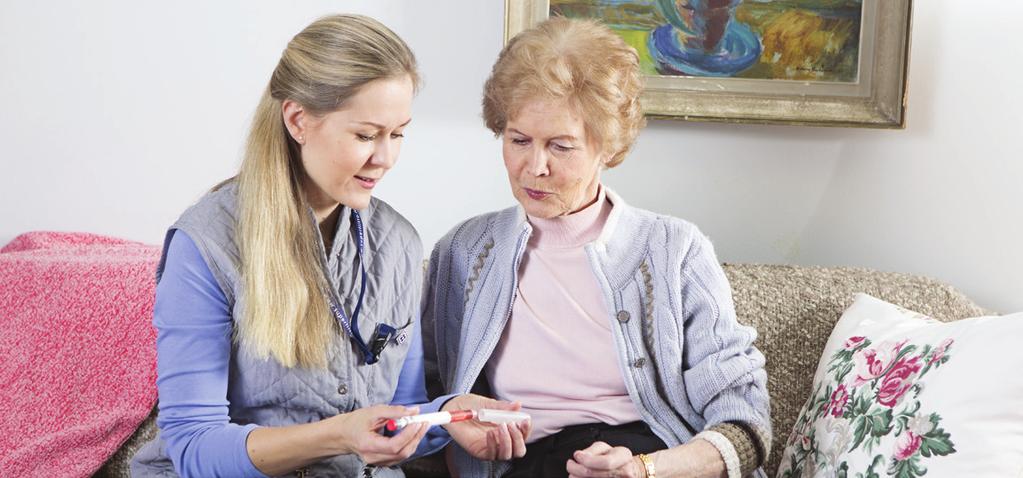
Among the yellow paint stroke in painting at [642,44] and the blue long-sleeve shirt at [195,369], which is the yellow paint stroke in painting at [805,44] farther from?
the blue long-sleeve shirt at [195,369]

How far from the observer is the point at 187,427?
1.49 metres

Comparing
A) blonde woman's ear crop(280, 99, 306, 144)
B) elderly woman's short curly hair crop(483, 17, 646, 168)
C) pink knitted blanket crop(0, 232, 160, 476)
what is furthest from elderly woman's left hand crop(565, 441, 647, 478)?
pink knitted blanket crop(0, 232, 160, 476)

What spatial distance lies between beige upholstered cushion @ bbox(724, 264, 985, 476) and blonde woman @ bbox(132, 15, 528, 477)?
54cm

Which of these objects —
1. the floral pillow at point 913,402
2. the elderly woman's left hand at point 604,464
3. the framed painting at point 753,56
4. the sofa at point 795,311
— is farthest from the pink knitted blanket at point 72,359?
the floral pillow at point 913,402

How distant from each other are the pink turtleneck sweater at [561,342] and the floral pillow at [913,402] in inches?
11.9

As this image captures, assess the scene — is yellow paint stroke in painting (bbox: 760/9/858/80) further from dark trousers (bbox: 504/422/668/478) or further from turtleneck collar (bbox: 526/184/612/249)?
dark trousers (bbox: 504/422/668/478)

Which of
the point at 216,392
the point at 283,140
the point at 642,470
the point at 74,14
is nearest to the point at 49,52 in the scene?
the point at 74,14

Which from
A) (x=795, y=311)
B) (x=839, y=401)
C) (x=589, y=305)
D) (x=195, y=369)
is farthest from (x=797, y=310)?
(x=195, y=369)

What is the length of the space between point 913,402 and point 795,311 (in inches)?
17.2

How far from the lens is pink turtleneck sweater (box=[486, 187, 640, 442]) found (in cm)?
169

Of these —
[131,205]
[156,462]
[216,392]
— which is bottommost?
[156,462]

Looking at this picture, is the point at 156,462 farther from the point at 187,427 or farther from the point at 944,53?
the point at 944,53

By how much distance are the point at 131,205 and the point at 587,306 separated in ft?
3.39

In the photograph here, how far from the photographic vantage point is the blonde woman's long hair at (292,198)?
1502 mm
